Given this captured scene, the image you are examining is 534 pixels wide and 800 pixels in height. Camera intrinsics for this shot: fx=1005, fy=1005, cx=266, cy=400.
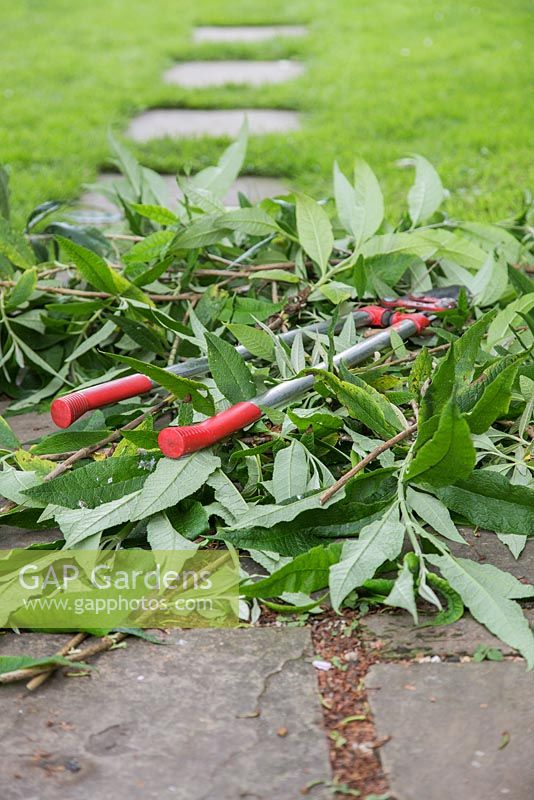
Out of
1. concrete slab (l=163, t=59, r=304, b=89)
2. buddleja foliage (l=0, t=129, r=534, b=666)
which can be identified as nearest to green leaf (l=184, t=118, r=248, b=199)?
buddleja foliage (l=0, t=129, r=534, b=666)

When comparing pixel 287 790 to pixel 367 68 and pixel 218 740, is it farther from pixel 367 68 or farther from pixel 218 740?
pixel 367 68

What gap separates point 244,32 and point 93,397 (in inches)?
276

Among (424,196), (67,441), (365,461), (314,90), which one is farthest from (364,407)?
(314,90)

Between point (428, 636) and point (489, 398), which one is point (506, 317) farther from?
point (428, 636)

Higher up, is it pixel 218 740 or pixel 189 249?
pixel 189 249

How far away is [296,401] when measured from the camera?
2.04m

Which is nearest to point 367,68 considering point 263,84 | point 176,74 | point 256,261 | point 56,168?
point 263,84

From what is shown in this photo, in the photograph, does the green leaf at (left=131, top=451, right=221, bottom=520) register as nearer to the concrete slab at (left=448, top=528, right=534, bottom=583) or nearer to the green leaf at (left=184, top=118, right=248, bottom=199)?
the concrete slab at (left=448, top=528, right=534, bottom=583)

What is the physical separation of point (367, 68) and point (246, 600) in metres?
5.83

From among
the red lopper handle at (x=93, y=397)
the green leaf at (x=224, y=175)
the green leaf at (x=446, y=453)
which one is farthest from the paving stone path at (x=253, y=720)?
the green leaf at (x=224, y=175)

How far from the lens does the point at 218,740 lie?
4.44 feet

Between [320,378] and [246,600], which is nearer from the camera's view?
[246,600]

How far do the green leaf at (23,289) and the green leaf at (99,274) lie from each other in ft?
0.53

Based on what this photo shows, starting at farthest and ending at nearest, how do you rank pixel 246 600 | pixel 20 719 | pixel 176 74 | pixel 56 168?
1. pixel 176 74
2. pixel 56 168
3. pixel 246 600
4. pixel 20 719
